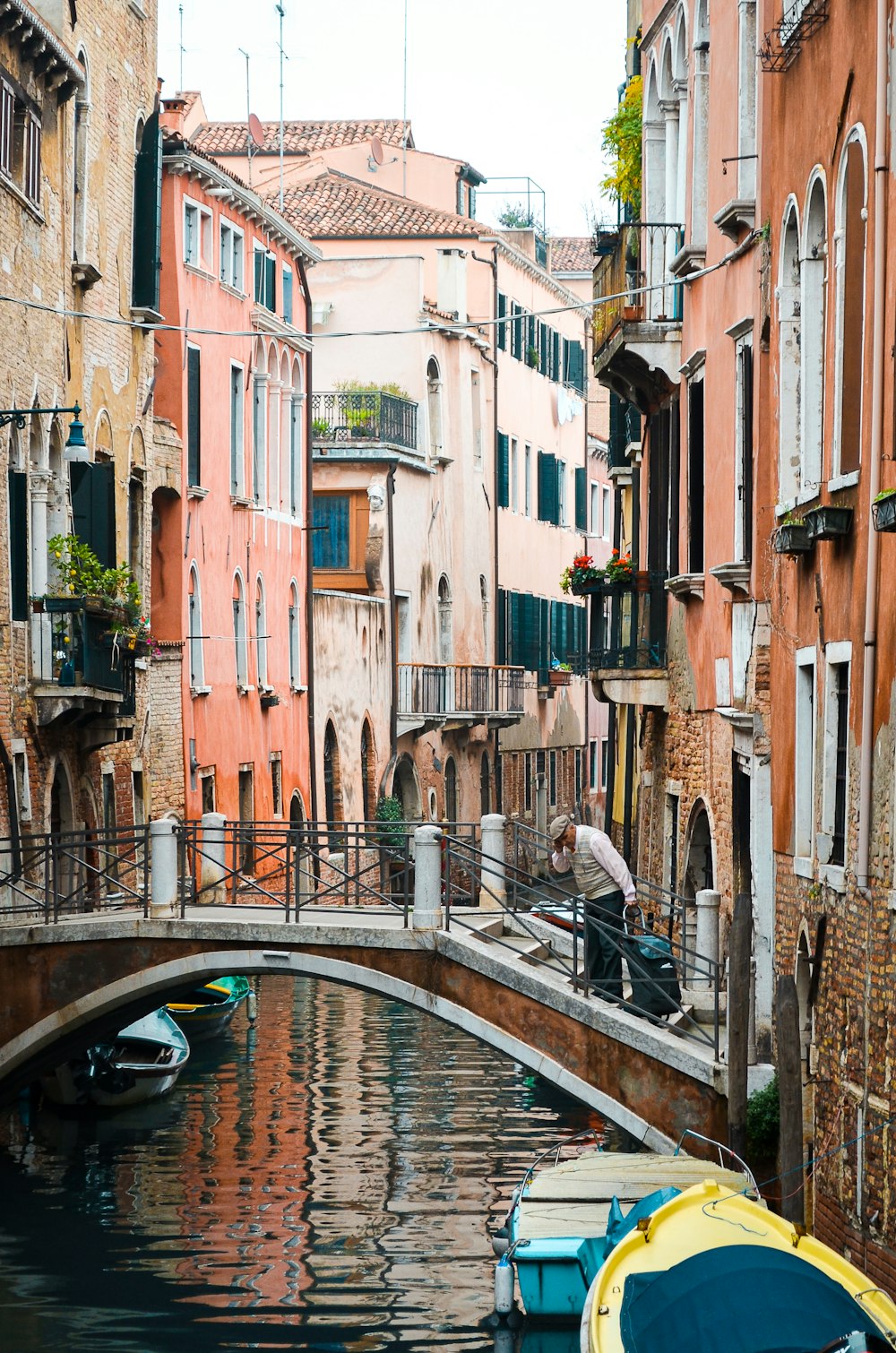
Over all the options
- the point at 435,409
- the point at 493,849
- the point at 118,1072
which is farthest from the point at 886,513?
the point at 435,409

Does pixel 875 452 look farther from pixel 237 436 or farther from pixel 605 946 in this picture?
pixel 237 436

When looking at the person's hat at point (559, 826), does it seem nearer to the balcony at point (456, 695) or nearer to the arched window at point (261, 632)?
the arched window at point (261, 632)

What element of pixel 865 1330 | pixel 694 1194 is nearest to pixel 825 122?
pixel 694 1194

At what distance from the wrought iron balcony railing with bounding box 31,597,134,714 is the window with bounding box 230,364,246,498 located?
8.91m

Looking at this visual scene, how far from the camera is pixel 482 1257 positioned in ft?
50.4

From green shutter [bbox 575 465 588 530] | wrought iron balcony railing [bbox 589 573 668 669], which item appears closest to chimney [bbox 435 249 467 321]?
green shutter [bbox 575 465 588 530]

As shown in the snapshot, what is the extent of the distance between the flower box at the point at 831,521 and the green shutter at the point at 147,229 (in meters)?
12.6

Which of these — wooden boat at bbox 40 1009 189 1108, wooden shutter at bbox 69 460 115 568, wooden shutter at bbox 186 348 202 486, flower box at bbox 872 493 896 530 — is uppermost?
wooden shutter at bbox 186 348 202 486

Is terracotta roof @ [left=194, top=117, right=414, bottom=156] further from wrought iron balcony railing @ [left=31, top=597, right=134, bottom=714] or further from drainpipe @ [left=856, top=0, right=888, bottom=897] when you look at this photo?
drainpipe @ [left=856, top=0, right=888, bottom=897]

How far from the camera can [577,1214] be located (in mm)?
13055

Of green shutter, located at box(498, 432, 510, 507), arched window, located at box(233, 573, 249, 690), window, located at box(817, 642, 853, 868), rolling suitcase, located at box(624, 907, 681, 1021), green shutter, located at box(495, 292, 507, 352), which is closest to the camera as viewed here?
window, located at box(817, 642, 853, 868)

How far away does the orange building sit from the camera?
2588cm

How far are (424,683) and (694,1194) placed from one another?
26.6 metres

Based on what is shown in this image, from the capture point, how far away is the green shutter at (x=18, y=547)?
18859mm
